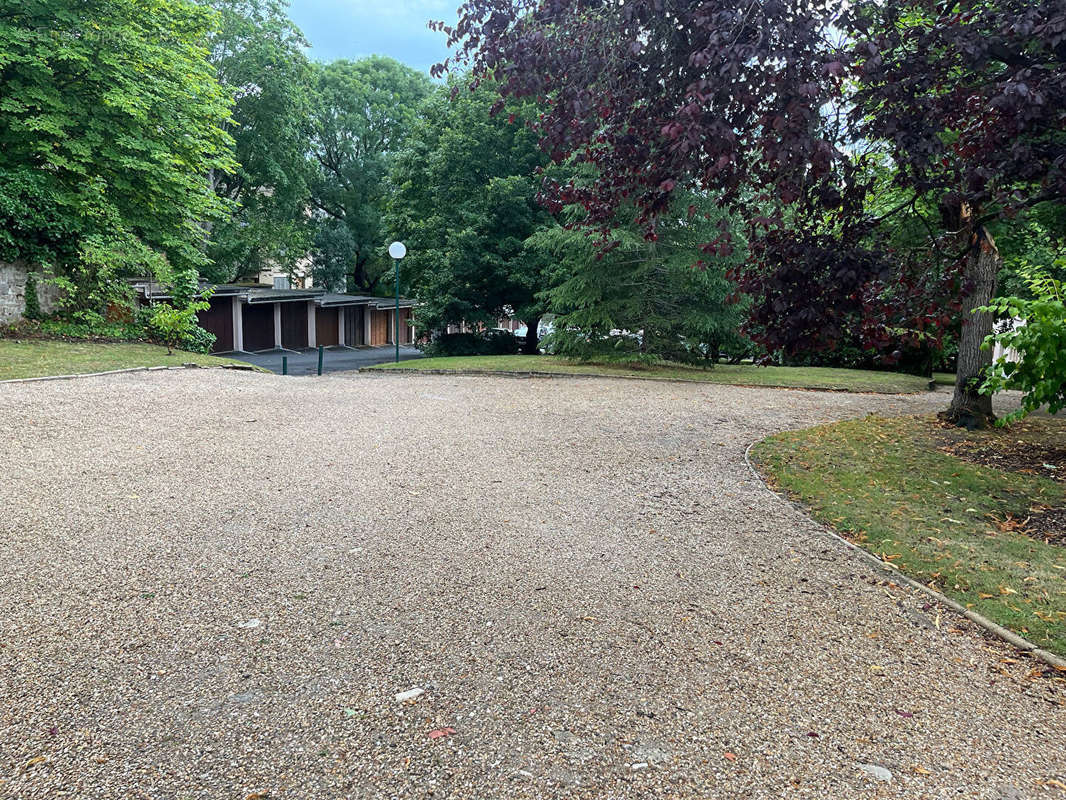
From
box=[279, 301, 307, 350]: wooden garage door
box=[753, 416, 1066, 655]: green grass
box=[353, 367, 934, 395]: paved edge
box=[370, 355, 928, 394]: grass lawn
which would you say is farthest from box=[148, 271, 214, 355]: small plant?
box=[279, 301, 307, 350]: wooden garage door

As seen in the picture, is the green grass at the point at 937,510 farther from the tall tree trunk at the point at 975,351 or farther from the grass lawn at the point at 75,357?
the grass lawn at the point at 75,357

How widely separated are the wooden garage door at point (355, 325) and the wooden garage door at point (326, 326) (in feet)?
2.89

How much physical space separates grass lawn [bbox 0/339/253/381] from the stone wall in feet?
4.52

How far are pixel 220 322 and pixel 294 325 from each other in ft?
16.1

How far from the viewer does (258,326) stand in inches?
1261

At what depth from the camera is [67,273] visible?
15633 mm

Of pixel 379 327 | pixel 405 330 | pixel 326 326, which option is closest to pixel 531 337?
pixel 326 326

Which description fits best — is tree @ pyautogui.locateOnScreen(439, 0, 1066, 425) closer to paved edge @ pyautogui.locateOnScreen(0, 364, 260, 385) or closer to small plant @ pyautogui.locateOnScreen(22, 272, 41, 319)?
paved edge @ pyautogui.locateOnScreen(0, 364, 260, 385)

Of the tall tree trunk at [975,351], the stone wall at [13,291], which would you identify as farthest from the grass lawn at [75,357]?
the tall tree trunk at [975,351]

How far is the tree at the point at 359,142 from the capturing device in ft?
131

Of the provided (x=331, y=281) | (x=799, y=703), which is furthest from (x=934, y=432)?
(x=331, y=281)

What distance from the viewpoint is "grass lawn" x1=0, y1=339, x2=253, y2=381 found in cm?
1063

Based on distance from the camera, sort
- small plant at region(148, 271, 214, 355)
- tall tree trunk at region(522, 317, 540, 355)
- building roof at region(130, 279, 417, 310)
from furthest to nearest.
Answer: building roof at region(130, 279, 417, 310) < tall tree trunk at region(522, 317, 540, 355) < small plant at region(148, 271, 214, 355)

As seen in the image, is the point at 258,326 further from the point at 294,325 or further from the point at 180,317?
the point at 180,317
